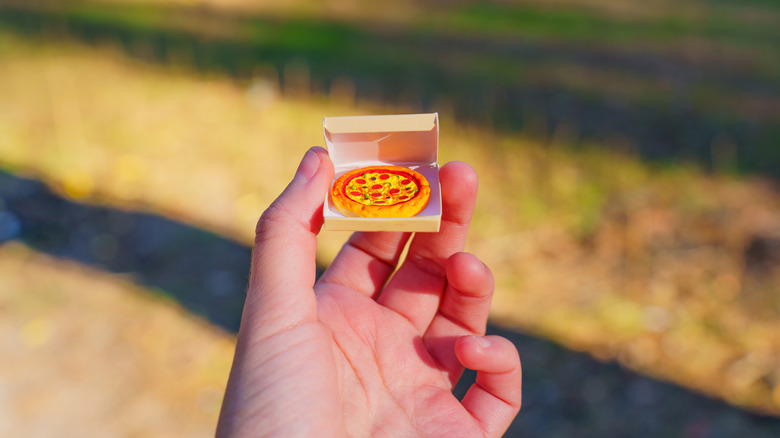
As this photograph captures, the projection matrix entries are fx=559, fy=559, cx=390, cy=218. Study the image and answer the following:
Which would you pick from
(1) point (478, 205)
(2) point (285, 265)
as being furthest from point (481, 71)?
(2) point (285, 265)

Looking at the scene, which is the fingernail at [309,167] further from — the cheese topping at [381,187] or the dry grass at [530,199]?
the dry grass at [530,199]

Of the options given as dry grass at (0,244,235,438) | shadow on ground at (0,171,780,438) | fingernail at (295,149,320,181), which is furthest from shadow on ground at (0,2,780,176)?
fingernail at (295,149,320,181)

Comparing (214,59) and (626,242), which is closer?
(626,242)

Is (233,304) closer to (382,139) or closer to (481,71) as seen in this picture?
(382,139)

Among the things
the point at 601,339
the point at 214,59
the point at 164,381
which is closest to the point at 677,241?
the point at 601,339

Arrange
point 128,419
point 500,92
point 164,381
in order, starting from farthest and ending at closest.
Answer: point 500,92 → point 164,381 → point 128,419

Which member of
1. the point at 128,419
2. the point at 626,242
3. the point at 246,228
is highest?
the point at 626,242

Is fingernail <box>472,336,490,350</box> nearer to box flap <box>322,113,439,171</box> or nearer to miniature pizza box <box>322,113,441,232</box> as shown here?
miniature pizza box <box>322,113,441,232</box>

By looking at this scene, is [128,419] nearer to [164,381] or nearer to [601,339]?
[164,381]
